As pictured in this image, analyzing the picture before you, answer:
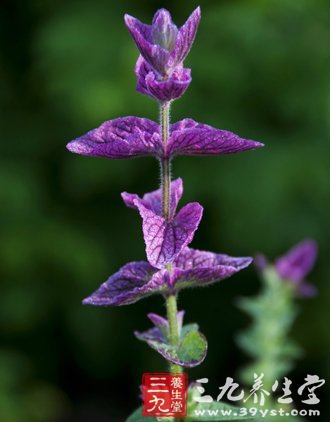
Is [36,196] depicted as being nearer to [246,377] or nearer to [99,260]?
[99,260]

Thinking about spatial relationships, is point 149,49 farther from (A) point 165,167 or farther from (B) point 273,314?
(B) point 273,314

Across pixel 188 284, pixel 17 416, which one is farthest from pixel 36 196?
pixel 188 284

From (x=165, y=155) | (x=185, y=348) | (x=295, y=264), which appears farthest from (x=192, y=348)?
(x=295, y=264)

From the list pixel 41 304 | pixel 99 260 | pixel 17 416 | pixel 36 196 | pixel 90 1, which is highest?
pixel 90 1

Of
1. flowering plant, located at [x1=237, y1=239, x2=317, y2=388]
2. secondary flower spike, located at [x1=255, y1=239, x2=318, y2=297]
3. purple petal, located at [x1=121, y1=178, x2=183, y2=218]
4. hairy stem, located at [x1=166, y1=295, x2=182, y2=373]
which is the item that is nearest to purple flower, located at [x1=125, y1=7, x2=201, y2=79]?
purple petal, located at [x1=121, y1=178, x2=183, y2=218]

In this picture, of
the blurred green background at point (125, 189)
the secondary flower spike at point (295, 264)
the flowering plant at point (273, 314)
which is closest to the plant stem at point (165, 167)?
the flowering plant at point (273, 314)

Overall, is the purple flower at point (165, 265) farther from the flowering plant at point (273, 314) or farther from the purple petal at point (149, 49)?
the flowering plant at point (273, 314)
